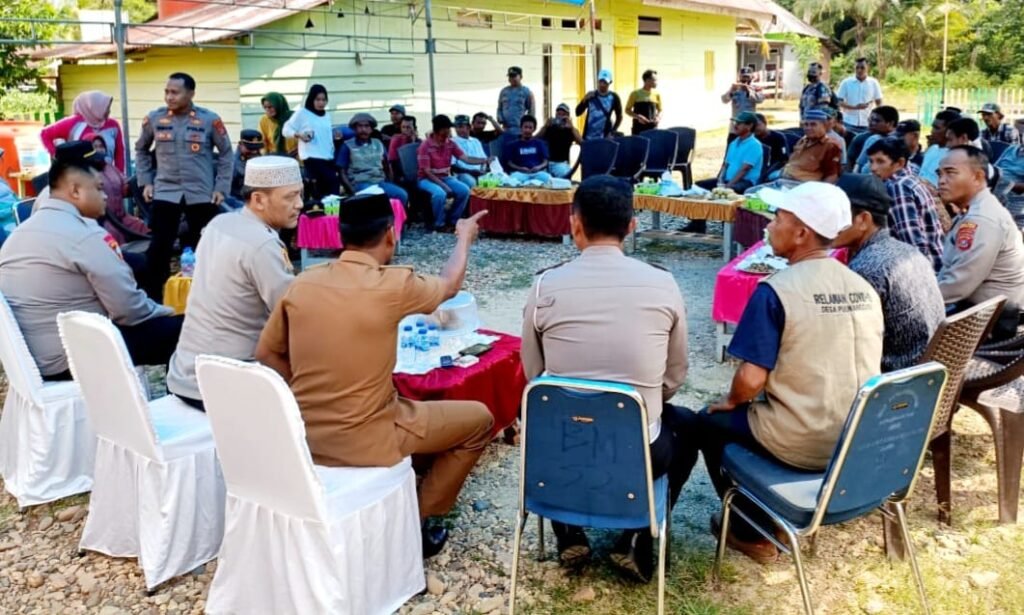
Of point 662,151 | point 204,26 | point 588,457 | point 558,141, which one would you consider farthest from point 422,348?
point 204,26

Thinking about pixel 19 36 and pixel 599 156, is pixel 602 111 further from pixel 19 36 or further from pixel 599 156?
pixel 19 36

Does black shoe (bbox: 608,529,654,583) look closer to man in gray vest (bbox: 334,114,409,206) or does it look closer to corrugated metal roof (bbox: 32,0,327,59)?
man in gray vest (bbox: 334,114,409,206)

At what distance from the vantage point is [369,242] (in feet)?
9.76

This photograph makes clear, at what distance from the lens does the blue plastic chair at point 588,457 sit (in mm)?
2523

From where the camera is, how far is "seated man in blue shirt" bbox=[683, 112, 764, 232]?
8766 mm

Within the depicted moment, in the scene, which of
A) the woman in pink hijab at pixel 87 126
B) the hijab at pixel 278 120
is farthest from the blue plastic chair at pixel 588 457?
the hijab at pixel 278 120

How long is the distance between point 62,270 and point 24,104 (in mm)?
14842

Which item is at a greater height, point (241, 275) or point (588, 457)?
point (241, 275)

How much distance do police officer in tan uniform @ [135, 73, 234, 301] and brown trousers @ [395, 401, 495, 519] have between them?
3.96 meters

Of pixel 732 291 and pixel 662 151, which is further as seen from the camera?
pixel 662 151

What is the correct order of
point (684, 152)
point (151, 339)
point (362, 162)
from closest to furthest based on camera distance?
point (151, 339) < point (362, 162) < point (684, 152)

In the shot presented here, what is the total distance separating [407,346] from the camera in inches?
158

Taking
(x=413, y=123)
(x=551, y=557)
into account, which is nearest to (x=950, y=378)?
(x=551, y=557)

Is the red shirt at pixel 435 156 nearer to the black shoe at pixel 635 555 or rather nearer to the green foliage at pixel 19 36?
the green foliage at pixel 19 36
